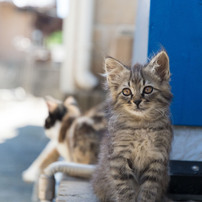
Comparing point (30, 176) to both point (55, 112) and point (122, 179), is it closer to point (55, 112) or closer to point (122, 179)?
point (55, 112)

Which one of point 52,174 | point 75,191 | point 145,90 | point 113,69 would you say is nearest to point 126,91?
point 145,90

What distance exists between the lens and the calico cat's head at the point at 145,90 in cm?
268

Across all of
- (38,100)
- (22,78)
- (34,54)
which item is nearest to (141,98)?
(38,100)

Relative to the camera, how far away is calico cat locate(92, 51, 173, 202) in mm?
2693

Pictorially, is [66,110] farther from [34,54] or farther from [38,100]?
[34,54]

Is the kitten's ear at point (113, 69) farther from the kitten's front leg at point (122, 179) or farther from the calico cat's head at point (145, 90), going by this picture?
the kitten's front leg at point (122, 179)

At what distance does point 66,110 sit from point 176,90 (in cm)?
257

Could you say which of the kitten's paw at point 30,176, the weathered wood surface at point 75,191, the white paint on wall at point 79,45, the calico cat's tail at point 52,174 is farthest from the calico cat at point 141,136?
the white paint on wall at point 79,45

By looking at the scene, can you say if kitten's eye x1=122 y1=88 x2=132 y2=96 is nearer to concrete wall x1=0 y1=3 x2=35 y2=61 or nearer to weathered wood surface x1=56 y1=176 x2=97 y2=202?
weathered wood surface x1=56 y1=176 x2=97 y2=202

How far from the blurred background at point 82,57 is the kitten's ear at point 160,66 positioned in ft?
1.13

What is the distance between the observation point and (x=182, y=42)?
10.6 feet

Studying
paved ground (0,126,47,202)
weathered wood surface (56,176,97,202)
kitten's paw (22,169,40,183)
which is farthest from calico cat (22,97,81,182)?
weathered wood surface (56,176,97,202)

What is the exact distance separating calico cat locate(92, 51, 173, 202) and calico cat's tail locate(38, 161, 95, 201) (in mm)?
927

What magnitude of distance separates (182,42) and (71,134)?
2228 mm
